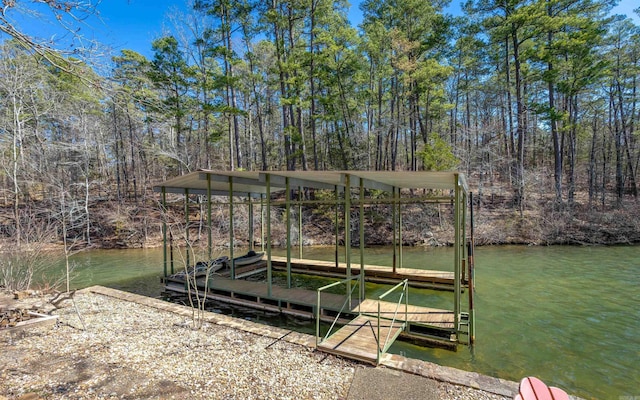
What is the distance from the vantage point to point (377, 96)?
19.8m

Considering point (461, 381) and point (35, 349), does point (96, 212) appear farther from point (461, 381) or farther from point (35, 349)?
point (461, 381)

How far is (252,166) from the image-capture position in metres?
25.6

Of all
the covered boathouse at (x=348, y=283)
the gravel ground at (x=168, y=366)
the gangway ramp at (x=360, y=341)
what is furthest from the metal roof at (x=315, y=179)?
the gravel ground at (x=168, y=366)

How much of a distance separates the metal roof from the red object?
3552 millimetres

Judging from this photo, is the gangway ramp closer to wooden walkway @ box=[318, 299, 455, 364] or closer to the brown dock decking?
wooden walkway @ box=[318, 299, 455, 364]

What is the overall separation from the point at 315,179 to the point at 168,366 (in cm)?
487

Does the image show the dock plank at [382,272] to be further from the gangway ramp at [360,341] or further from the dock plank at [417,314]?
the gangway ramp at [360,341]

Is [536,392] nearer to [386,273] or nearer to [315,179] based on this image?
[315,179]

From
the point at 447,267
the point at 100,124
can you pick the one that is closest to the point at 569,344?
the point at 447,267

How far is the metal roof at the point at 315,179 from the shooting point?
5.89 m

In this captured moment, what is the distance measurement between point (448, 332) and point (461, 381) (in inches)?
76.5

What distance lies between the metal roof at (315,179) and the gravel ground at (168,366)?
10.8 feet

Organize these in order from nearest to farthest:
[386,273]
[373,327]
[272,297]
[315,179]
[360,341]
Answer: [360,341] → [373,327] → [272,297] → [315,179] → [386,273]

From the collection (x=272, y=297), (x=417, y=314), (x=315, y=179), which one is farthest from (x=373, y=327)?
(x=315, y=179)
